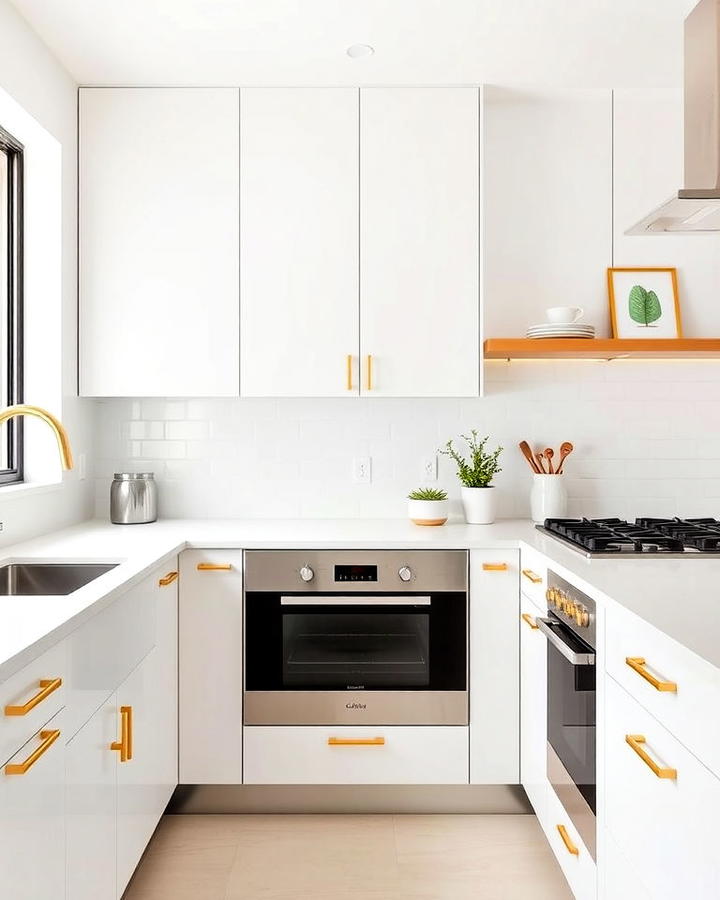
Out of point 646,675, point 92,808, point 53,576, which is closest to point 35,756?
point 92,808

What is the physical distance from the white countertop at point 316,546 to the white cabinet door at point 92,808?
28 cm

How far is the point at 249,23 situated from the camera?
2227mm

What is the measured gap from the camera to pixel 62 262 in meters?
2.53

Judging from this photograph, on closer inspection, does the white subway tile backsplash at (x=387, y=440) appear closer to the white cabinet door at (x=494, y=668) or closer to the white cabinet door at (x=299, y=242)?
the white cabinet door at (x=299, y=242)

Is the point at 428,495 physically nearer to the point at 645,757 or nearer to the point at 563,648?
the point at 563,648

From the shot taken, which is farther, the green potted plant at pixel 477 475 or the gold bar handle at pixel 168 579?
the green potted plant at pixel 477 475

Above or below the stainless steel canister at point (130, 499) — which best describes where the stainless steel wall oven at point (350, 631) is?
below

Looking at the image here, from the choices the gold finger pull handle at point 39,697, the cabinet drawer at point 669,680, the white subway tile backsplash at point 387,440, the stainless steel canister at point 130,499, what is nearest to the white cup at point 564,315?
the white subway tile backsplash at point 387,440

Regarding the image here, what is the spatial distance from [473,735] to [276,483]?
1232mm

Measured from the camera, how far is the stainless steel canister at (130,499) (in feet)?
8.90

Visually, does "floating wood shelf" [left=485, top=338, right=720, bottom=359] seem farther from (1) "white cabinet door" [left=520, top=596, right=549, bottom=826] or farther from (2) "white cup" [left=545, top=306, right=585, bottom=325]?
(1) "white cabinet door" [left=520, top=596, right=549, bottom=826]

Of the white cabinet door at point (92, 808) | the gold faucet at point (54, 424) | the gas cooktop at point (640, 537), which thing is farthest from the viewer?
the gas cooktop at point (640, 537)

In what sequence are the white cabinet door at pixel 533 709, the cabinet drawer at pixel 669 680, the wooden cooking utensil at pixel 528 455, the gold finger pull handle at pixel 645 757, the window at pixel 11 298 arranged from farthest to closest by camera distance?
the wooden cooking utensil at pixel 528 455 < the window at pixel 11 298 < the white cabinet door at pixel 533 709 < the gold finger pull handle at pixel 645 757 < the cabinet drawer at pixel 669 680

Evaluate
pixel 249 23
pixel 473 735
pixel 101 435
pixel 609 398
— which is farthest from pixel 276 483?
pixel 249 23
